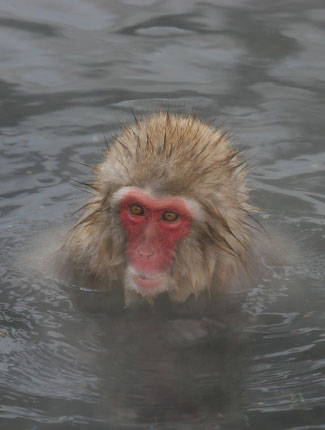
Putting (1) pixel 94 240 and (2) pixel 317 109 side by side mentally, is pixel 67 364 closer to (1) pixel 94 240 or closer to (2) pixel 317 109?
(1) pixel 94 240

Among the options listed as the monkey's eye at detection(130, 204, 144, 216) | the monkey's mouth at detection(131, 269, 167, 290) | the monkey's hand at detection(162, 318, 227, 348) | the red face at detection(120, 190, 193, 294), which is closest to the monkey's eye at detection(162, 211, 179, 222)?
the red face at detection(120, 190, 193, 294)

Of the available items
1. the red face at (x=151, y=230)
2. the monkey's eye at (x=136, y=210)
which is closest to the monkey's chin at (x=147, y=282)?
the red face at (x=151, y=230)

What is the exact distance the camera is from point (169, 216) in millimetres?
5008

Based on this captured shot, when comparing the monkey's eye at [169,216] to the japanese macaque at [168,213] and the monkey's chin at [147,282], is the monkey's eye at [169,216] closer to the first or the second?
the japanese macaque at [168,213]

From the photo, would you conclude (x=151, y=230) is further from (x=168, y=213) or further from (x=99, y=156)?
(x=99, y=156)

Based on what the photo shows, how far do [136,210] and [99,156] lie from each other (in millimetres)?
2398

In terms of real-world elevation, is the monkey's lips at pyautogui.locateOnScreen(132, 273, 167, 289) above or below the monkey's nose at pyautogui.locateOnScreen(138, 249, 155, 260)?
below

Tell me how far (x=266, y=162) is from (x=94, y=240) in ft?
7.48

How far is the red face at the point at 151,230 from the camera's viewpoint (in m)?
4.96

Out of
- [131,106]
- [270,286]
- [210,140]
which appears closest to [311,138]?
[131,106]

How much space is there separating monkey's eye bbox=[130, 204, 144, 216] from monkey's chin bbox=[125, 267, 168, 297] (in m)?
0.28

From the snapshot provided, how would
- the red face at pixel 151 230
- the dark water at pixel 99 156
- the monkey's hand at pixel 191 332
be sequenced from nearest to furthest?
the dark water at pixel 99 156, the red face at pixel 151 230, the monkey's hand at pixel 191 332

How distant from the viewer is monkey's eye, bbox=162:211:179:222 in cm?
500

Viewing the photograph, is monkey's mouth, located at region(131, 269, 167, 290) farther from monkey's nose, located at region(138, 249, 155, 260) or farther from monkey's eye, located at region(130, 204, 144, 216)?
monkey's eye, located at region(130, 204, 144, 216)
